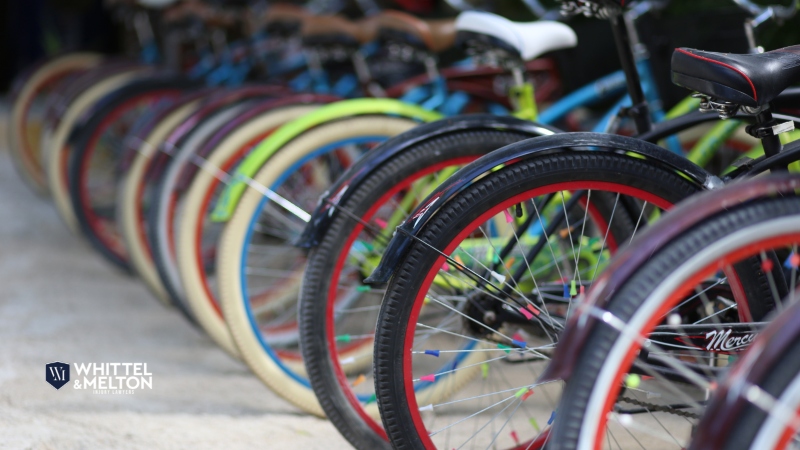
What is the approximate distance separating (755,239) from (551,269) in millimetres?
1030

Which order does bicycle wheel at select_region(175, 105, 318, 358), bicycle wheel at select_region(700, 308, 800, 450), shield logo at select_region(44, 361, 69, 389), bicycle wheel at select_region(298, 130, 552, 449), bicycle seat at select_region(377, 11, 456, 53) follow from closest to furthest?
bicycle wheel at select_region(700, 308, 800, 450) < bicycle wheel at select_region(298, 130, 552, 449) < shield logo at select_region(44, 361, 69, 389) < bicycle wheel at select_region(175, 105, 318, 358) < bicycle seat at select_region(377, 11, 456, 53)

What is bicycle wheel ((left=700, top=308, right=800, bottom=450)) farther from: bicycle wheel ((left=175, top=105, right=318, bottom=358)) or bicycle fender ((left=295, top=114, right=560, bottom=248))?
bicycle wheel ((left=175, top=105, right=318, bottom=358))

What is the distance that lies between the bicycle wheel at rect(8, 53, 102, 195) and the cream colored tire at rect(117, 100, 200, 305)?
7.35ft

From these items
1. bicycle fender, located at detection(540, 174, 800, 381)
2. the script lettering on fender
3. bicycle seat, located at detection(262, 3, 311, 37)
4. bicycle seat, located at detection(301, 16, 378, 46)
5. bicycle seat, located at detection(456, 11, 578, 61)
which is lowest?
the script lettering on fender

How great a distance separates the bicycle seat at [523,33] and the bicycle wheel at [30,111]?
366 cm

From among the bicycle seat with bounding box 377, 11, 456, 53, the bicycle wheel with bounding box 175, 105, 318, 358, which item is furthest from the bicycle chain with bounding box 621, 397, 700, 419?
the bicycle seat with bounding box 377, 11, 456, 53

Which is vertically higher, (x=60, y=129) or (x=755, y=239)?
(x=60, y=129)

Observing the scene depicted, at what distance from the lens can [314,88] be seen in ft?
12.9

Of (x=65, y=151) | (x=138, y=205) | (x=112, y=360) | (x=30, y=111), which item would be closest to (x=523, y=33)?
(x=112, y=360)

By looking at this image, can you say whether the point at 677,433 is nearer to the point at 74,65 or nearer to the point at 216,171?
the point at 216,171

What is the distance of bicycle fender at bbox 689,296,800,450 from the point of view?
1157 mm

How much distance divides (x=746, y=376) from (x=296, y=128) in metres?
1.68

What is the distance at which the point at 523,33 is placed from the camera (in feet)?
8.33

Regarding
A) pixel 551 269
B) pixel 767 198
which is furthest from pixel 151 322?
pixel 767 198
